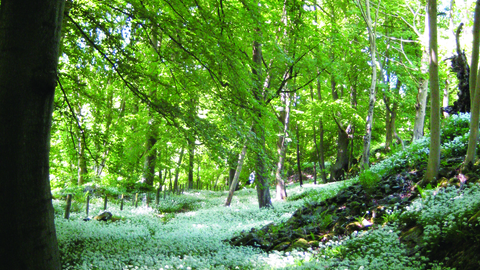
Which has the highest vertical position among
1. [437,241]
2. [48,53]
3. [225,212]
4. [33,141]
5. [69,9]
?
[69,9]

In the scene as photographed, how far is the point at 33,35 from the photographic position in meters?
2.73

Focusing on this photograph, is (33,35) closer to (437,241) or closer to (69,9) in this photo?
(69,9)

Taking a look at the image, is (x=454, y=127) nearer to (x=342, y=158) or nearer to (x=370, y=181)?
(x=370, y=181)

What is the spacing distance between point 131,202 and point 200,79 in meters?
12.1

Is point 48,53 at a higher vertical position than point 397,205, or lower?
higher

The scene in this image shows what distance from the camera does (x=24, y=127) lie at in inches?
106

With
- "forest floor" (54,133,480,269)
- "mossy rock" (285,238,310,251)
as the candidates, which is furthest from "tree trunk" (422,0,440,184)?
"mossy rock" (285,238,310,251)

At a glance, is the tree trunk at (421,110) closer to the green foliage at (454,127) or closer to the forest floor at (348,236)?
the green foliage at (454,127)

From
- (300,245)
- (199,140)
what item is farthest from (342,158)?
(199,140)

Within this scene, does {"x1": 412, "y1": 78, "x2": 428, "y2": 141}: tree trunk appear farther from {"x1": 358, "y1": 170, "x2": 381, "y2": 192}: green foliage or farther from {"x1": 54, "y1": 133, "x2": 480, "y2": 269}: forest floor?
{"x1": 358, "y1": 170, "x2": 381, "y2": 192}: green foliage

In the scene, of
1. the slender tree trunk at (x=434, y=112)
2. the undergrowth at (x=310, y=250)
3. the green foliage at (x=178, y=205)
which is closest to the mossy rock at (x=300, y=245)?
the undergrowth at (x=310, y=250)

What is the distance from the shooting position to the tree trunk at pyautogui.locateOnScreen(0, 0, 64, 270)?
8.68 feet

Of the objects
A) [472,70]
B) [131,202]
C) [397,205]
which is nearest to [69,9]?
[397,205]

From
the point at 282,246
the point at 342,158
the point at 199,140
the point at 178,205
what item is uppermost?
the point at 342,158
